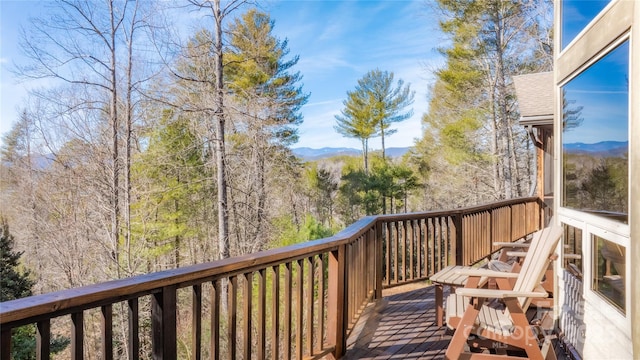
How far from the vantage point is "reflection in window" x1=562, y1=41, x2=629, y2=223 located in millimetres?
2176

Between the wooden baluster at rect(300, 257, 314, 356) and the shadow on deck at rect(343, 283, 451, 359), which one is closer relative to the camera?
the wooden baluster at rect(300, 257, 314, 356)

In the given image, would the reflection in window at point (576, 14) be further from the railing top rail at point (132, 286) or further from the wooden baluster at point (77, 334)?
the wooden baluster at point (77, 334)

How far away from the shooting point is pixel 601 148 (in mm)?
2496

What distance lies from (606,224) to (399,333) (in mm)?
1890

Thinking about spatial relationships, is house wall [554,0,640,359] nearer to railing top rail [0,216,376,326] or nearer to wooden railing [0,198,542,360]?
→ wooden railing [0,198,542,360]

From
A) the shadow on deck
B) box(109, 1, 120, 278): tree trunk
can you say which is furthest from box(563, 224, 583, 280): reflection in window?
box(109, 1, 120, 278): tree trunk

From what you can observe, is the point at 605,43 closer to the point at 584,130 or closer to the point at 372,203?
the point at 584,130

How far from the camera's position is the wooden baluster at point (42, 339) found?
3.70ft

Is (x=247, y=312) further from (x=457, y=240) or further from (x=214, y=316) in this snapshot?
(x=457, y=240)

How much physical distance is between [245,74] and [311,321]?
554 inches

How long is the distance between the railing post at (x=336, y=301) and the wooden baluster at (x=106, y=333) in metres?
1.60

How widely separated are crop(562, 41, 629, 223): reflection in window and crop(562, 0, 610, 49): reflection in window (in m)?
0.36

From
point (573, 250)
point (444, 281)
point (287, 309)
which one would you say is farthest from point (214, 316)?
point (573, 250)

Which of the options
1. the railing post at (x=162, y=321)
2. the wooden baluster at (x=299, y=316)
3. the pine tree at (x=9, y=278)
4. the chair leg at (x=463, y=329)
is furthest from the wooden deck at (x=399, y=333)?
the pine tree at (x=9, y=278)
